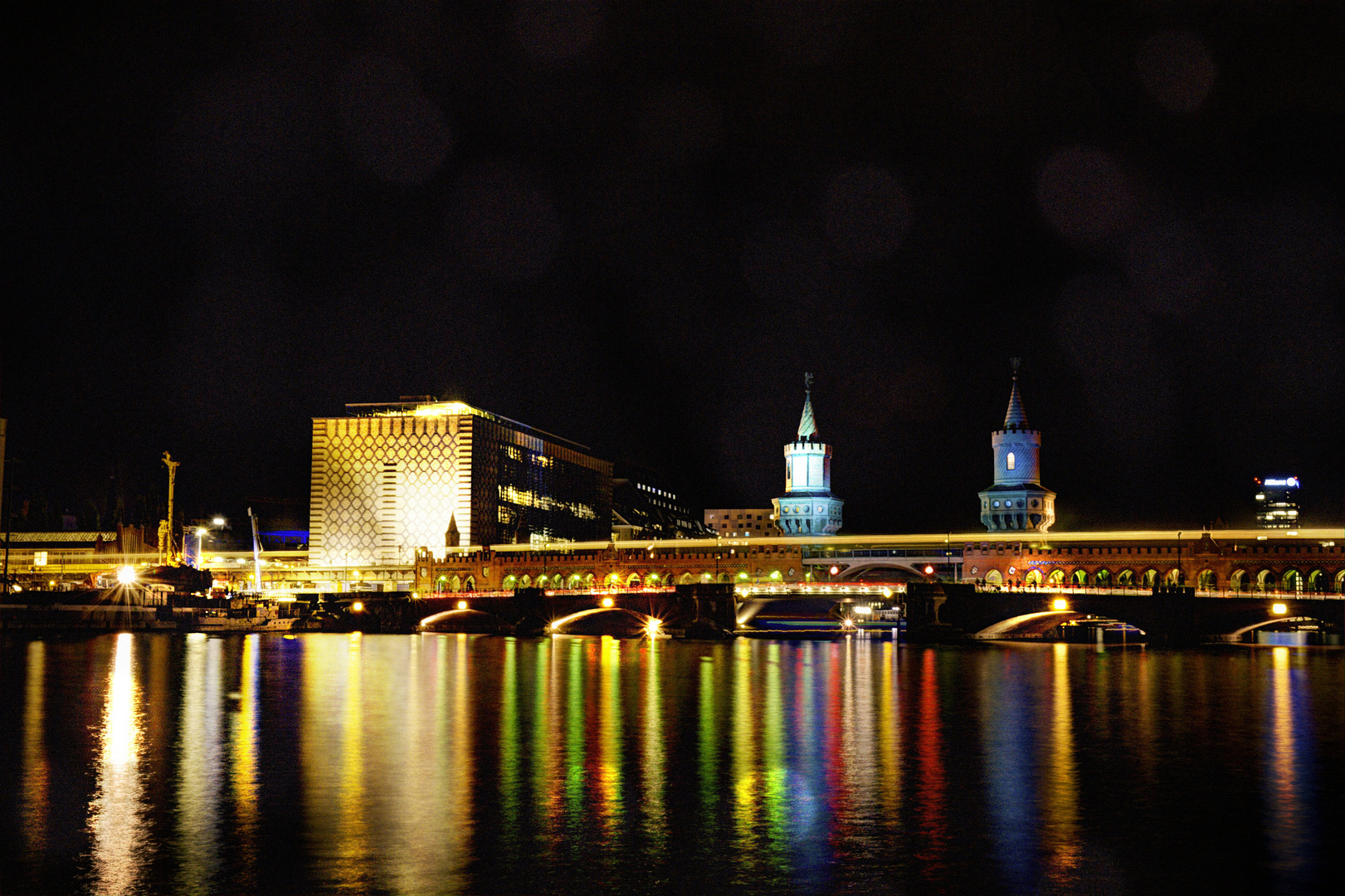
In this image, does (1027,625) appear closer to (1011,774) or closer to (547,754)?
(1011,774)

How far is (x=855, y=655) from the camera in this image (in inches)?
4043

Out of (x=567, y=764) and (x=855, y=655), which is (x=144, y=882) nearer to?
(x=567, y=764)

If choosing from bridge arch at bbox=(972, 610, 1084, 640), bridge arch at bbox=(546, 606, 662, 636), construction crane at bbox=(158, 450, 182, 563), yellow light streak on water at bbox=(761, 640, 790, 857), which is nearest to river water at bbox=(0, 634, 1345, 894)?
yellow light streak on water at bbox=(761, 640, 790, 857)

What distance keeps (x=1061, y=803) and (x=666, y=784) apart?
10477mm

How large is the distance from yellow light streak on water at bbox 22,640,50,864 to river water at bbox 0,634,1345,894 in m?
0.14

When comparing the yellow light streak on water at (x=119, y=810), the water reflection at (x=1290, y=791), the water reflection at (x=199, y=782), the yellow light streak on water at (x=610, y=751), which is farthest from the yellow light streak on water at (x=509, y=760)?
the water reflection at (x=1290, y=791)

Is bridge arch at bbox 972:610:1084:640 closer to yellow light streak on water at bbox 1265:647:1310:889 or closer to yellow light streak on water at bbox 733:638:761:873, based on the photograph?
yellow light streak on water at bbox 733:638:761:873

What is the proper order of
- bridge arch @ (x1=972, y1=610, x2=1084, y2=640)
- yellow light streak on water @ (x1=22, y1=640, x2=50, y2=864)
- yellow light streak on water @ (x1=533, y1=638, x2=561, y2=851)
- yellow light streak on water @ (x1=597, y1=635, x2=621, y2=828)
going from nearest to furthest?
yellow light streak on water @ (x1=22, y1=640, x2=50, y2=864) < yellow light streak on water @ (x1=533, y1=638, x2=561, y2=851) < yellow light streak on water @ (x1=597, y1=635, x2=621, y2=828) < bridge arch @ (x1=972, y1=610, x2=1084, y2=640)

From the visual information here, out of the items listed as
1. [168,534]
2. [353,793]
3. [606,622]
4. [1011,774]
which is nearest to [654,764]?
[353,793]

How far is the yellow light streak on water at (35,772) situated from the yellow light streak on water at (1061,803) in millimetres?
20391

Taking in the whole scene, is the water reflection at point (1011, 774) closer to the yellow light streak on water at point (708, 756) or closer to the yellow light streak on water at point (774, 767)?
the yellow light streak on water at point (774, 767)

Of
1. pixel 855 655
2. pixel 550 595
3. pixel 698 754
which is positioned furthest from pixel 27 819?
pixel 550 595

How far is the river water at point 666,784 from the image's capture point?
2698cm

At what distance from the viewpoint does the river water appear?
26984 millimetres
